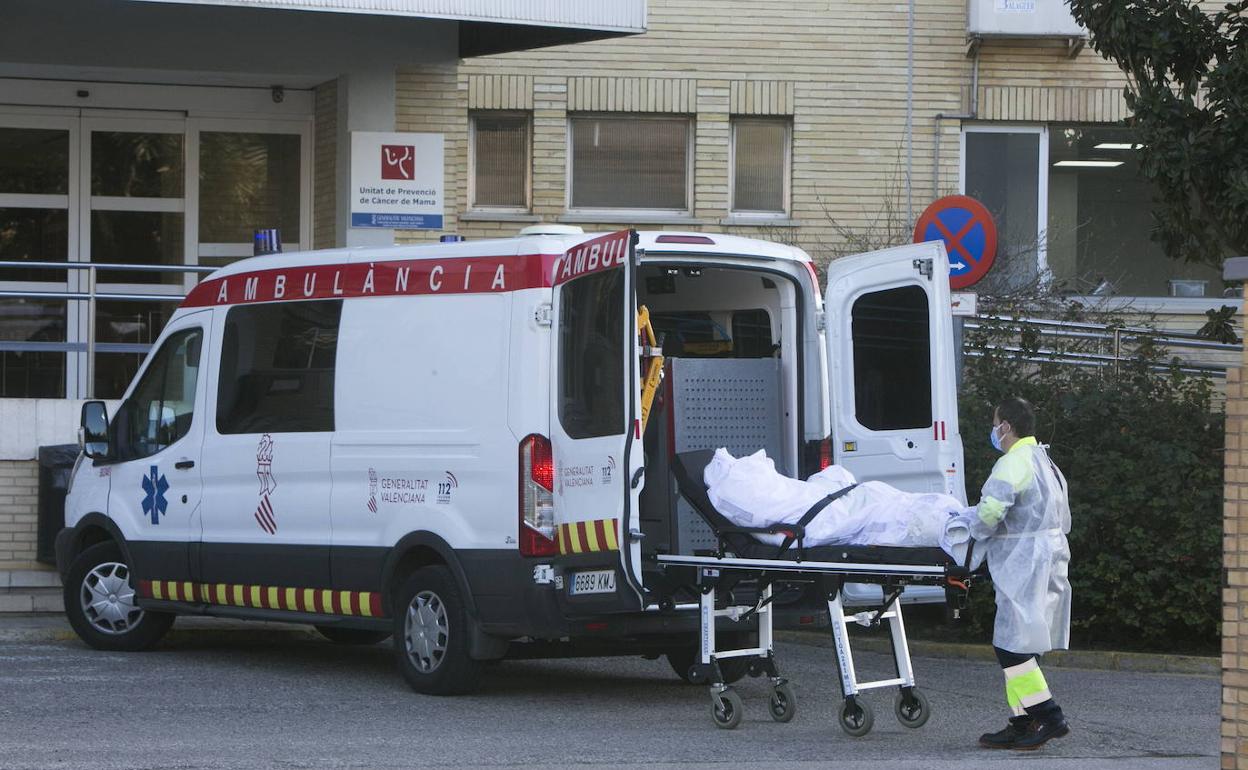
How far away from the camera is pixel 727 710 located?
354 inches

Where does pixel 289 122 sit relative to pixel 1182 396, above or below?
above

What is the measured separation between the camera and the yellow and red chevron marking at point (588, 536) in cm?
900

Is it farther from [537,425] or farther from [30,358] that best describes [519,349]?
[30,358]

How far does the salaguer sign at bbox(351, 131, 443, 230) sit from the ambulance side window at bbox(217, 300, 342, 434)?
5480 mm

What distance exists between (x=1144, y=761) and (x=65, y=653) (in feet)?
21.7

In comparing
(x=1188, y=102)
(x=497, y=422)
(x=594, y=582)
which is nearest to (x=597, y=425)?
(x=497, y=422)

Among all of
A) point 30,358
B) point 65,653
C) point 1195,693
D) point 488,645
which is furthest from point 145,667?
point 1195,693

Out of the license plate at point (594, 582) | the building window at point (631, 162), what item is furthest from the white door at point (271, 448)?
the building window at point (631, 162)

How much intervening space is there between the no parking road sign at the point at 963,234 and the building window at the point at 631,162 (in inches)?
255

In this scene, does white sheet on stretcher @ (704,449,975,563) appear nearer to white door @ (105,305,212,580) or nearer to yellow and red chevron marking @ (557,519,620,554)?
yellow and red chevron marking @ (557,519,620,554)

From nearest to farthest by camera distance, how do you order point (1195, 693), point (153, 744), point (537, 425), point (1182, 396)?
point (153, 744), point (537, 425), point (1195, 693), point (1182, 396)

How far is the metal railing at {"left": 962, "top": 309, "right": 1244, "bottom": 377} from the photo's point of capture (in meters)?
14.2

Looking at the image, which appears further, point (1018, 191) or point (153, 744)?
point (1018, 191)

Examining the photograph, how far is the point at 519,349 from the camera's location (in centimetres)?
947
